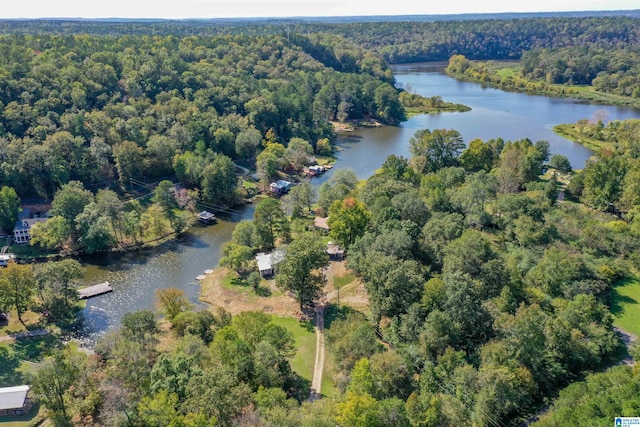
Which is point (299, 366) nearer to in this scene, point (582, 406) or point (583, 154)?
point (582, 406)

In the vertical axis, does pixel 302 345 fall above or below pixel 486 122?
below

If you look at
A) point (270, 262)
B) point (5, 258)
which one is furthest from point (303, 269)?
point (5, 258)

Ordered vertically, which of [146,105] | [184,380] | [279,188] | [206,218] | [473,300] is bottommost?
[206,218]

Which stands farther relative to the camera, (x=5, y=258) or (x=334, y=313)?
(x=5, y=258)

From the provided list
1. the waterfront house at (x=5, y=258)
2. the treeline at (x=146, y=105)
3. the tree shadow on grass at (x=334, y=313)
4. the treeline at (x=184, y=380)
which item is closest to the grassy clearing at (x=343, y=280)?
the tree shadow on grass at (x=334, y=313)

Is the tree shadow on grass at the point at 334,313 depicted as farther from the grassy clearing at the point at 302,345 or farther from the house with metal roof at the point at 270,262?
the house with metal roof at the point at 270,262

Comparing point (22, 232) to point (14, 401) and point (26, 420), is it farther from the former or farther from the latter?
point (26, 420)

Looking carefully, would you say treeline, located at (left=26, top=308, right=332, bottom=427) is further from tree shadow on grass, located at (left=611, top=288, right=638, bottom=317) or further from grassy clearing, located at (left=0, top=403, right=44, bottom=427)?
tree shadow on grass, located at (left=611, top=288, right=638, bottom=317)
